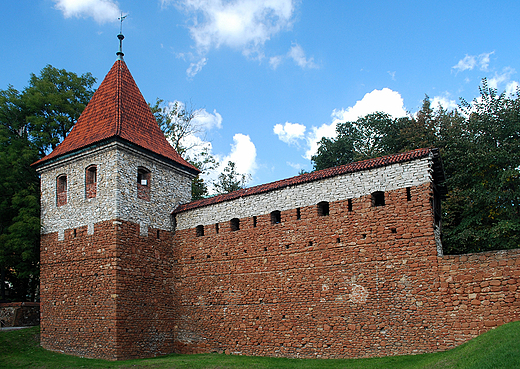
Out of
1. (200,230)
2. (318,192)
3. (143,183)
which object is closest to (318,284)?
(318,192)

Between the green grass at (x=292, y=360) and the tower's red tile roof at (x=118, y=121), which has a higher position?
the tower's red tile roof at (x=118, y=121)

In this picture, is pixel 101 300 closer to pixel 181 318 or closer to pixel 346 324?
pixel 181 318

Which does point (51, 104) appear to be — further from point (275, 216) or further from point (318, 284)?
point (318, 284)

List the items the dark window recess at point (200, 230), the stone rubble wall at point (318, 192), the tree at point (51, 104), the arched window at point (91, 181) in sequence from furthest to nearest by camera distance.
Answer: the tree at point (51, 104) < the dark window recess at point (200, 230) < the arched window at point (91, 181) < the stone rubble wall at point (318, 192)

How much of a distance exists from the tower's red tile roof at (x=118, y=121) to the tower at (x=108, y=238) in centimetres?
6

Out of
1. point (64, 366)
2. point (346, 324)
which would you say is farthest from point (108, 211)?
point (346, 324)

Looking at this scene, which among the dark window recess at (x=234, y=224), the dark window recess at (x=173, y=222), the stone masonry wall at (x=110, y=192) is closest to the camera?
the stone masonry wall at (x=110, y=192)

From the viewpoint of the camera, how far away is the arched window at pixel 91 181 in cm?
1632

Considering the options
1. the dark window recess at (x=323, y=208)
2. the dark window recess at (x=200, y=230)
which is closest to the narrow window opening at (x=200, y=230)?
the dark window recess at (x=200, y=230)

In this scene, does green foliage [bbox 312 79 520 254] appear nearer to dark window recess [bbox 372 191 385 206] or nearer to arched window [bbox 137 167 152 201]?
dark window recess [bbox 372 191 385 206]

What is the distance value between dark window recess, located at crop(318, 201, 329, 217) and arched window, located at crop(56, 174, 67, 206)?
34.1 feet

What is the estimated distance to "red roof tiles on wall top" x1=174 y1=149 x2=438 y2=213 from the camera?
41.2 feet

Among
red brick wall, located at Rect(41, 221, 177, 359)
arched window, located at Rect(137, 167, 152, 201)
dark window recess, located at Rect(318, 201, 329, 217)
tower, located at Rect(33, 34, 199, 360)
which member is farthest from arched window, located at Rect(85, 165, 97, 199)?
dark window recess, located at Rect(318, 201, 329, 217)

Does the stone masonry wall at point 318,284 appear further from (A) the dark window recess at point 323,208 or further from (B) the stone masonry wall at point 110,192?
(B) the stone masonry wall at point 110,192
